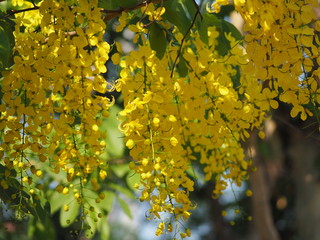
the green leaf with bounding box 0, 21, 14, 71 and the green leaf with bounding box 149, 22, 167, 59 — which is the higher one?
the green leaf with bounding box 149, 22, 167, 59

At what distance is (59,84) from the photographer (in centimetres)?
113

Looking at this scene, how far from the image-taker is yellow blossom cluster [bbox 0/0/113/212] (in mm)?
1121

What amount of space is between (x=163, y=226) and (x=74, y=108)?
0.95ft

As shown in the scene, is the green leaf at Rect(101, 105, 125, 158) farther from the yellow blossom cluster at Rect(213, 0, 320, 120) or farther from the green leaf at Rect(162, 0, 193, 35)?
the yellow blossom cluster at Rect(213, 0, 320, 120)

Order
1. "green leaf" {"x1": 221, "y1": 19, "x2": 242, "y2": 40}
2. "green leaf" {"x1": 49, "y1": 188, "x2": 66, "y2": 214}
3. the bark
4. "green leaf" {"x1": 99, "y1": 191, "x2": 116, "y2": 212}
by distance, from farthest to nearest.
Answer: the bark → "green leaf" {"x1": 99, "y1": 191, "x2": 116, "y2": 212} → "green leaf" {"x1": 49, "y1": 188, "x2": 66, "y2": 214} → "green leaf" {"x1": 221, "y1": 19, "x2": 242, "y2": 40}

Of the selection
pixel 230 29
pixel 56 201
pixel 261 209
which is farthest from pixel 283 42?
→ pixel 261 209

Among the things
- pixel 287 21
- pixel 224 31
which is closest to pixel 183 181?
pixel 287 21

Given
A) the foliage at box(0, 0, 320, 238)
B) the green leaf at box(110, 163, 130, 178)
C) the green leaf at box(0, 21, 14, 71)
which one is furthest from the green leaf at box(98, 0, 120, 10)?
the green leaf at box(110, 163, 130, 178)

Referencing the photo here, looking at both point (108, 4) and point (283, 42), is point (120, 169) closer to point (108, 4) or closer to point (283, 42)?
point (108, 4)

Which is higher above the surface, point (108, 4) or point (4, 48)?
point (108, 4)

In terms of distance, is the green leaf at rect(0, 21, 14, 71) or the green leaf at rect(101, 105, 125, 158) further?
the green leaf at rect(101, 105, 125, 158)

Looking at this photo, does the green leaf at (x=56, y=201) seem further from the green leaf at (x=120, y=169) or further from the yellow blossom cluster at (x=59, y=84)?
the yellow blossom cluster at (x=59, y=84)

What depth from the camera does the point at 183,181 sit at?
117cm

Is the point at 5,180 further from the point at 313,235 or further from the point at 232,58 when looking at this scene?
the point at 313,235
